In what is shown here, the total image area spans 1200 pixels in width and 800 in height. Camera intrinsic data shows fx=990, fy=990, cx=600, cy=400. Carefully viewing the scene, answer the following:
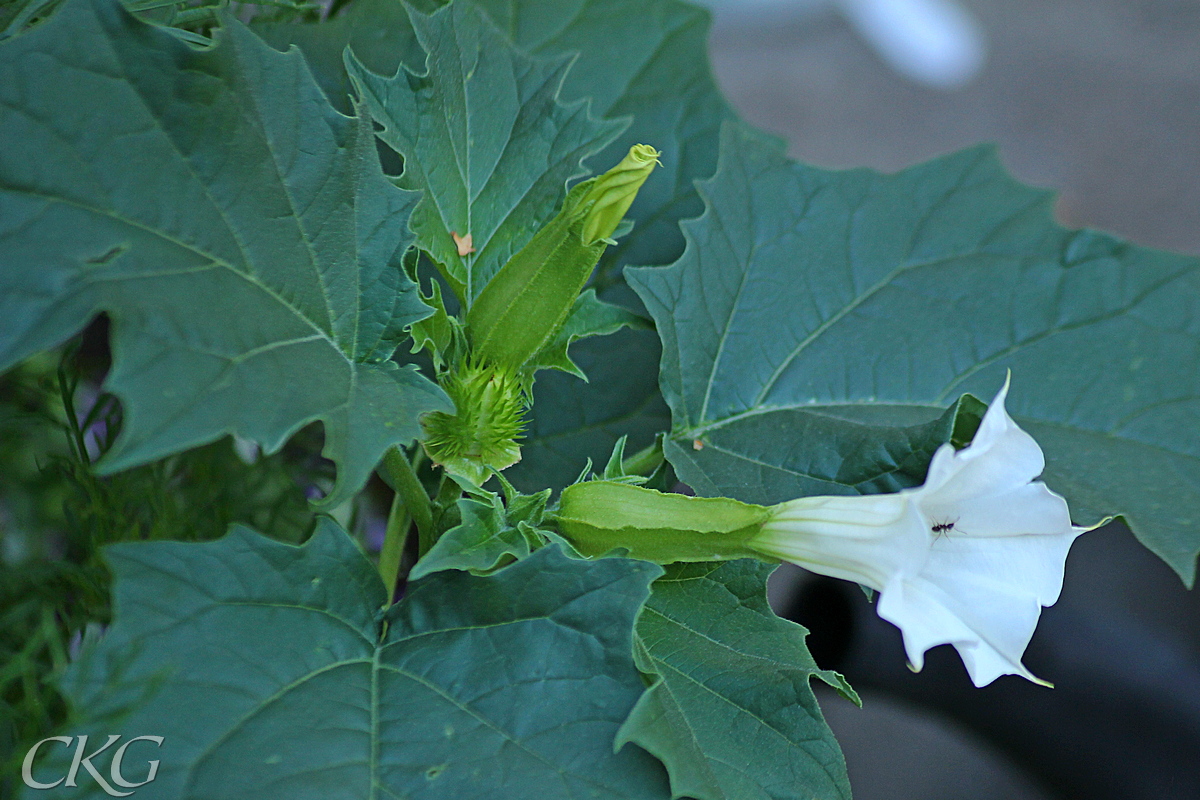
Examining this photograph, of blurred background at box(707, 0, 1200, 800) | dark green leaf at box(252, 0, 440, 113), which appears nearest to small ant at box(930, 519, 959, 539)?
dark green leaf at box(252, 0, 440, 113)

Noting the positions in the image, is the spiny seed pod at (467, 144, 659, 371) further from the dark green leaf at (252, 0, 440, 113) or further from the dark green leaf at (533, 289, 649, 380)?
the dark green leaf at (252, 0, 440, 113)

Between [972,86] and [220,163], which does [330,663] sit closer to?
[220,163]

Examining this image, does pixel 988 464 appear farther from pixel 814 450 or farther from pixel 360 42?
pixel 360 42

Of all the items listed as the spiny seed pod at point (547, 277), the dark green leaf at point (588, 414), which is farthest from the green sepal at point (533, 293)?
the dark green leaf at point (588, 414)

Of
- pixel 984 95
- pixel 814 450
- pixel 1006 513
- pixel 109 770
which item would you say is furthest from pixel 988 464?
pixel 984 95

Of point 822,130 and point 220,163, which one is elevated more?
point 220,163

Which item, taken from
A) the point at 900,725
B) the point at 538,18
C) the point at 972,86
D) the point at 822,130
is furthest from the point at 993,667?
the point at 972,86

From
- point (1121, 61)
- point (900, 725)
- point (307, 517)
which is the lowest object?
point (900, 725)

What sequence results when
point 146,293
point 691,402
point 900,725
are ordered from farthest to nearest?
1. point 900,725
2. point 691,402
3. point 146,293
